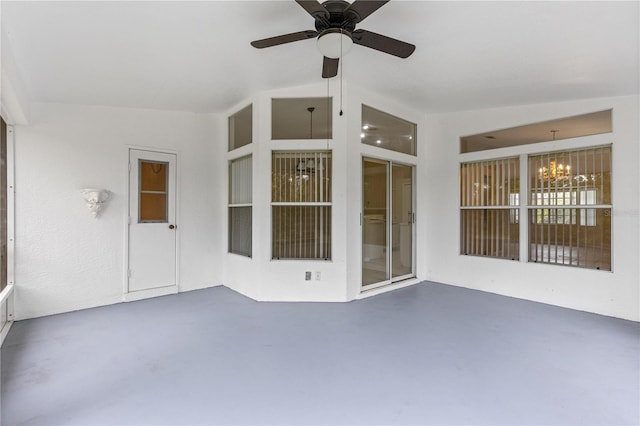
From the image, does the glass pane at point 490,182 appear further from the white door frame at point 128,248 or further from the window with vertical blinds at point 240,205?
the white door frame at point 128,248

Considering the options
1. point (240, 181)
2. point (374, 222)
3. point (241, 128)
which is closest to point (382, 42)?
point (374, 222)

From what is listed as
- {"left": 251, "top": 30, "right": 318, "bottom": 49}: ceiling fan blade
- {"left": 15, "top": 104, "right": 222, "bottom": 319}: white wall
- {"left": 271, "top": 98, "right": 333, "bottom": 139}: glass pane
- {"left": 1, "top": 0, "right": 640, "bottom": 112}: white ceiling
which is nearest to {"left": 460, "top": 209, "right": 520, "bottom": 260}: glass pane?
{"left": 1, "top": 0, "right": 640, "bottom": 112}: white ceiling

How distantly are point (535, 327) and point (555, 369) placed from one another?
3.23 feet

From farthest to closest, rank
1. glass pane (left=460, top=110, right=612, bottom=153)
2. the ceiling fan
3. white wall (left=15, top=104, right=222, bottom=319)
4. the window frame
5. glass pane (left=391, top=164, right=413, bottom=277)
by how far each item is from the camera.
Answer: glass pane (left=391, top=164, right=413, bottom=277), glass pane (left=460, top=110, right=612, bottom=153), the window frame, white wall (left=15, top=104, right=222, bottom=319), the ceiling fan

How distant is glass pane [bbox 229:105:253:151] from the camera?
14.8 ft

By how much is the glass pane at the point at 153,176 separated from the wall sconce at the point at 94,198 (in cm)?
52

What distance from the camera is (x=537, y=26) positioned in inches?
101

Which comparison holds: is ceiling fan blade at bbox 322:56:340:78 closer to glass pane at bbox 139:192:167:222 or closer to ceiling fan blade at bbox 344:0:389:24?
ceiling fan blade at bbox 344:0:389:24

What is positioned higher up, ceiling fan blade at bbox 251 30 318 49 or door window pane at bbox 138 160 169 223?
ceiling fan blade at bbox 251 30 318 49

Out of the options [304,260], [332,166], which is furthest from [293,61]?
[304,260]

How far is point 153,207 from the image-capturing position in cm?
453

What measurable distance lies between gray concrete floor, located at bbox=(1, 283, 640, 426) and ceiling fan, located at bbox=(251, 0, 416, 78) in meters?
2.47

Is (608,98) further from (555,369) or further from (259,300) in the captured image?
(259,300)

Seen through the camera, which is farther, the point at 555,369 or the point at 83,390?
the point at 555,369
